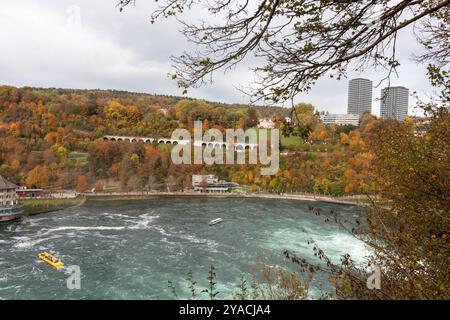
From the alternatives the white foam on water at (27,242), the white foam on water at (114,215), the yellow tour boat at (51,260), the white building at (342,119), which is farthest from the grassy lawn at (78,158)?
the white building at (342,119)

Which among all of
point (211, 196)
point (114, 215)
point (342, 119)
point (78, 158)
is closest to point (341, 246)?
point (114, 215)

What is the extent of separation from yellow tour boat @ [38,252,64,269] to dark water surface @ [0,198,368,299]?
24 cm

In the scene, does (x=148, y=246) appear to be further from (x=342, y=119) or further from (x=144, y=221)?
(x=342, y=119)

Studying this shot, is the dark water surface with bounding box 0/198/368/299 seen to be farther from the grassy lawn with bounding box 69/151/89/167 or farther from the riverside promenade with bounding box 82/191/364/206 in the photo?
the grassy lawn with bounding box 69/151/89/167

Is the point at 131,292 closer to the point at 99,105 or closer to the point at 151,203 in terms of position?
the point at 151,203

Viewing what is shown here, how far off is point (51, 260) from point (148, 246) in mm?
3787

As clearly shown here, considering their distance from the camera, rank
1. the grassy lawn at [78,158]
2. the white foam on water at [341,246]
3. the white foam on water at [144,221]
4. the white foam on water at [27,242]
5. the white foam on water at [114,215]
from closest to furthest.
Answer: the white foam on water at [341,246], the white foam on water at [27,242], the white foam on water at [144,221], the white foam on water at [114,215], the grassy lawn at [78,158]

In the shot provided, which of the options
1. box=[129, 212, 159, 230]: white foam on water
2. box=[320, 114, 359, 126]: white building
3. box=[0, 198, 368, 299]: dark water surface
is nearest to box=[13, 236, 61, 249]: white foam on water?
box=[0, 198, 368, 299]: dark water surface

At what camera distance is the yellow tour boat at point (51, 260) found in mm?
11469

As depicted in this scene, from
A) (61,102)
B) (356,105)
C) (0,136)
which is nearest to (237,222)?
(0,136)

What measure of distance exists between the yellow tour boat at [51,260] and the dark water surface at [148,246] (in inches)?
9.6

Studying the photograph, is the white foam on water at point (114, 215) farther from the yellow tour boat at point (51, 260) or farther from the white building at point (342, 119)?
the white building at point (342, 119)

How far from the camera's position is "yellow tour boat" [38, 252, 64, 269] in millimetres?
11469
